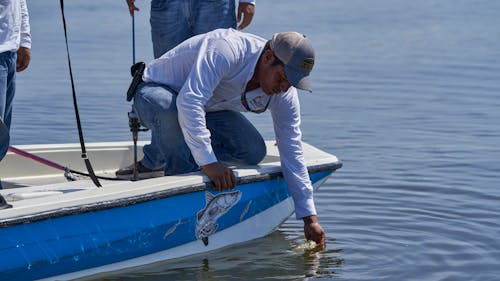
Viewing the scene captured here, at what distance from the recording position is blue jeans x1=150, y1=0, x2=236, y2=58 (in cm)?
731

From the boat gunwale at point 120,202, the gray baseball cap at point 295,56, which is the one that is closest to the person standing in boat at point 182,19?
the boat gunwale at point 120,202

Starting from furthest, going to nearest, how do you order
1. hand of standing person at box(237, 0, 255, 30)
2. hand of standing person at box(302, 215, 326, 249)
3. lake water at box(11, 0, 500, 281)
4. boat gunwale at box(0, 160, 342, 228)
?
hand of standing person at box(237, 0, 255, 30), lake water at box(11, 0, 500, 281), hand of standing person at box(302, 215, 326, 249), boat gunwale at box(0, 160, 342, 228)

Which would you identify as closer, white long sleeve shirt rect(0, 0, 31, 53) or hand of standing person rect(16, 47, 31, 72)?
white long sleeve shirt rect(0, 0, 31, 53)

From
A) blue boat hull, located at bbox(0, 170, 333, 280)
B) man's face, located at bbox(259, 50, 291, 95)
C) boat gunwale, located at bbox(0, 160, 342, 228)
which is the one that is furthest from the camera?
man's face, located at bbox(259, 50, 291, 95)

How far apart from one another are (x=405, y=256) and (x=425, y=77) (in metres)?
7.81

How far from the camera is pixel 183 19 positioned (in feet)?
24.1

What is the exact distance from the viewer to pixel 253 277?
652 cm

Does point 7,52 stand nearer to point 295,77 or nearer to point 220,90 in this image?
point 220,90

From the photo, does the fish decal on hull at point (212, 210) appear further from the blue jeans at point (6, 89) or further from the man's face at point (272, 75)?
the blue jeans at point (6, 89)

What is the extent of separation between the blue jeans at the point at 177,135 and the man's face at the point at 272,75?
0.52 metres

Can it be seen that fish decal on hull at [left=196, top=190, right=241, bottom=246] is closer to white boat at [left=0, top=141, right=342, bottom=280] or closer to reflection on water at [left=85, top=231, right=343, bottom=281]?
white boat at [left=0, top=141, right=342, bottom=280]

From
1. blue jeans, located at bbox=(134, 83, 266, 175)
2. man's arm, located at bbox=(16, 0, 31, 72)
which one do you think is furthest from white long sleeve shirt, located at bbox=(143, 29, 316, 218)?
man's arm, located at bbox=(16, 0, 31, 72)

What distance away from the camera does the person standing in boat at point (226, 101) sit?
19.9 feet

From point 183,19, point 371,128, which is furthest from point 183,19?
point 371,128
